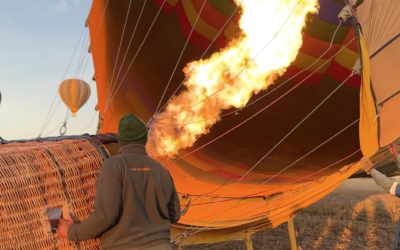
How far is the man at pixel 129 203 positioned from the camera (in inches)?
45.3

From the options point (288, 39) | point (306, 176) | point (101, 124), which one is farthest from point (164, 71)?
point (306, 176)

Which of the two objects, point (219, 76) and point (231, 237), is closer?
point (231, 237)

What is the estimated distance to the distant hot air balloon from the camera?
634cm

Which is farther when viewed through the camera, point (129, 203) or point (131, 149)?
point (131, 149)

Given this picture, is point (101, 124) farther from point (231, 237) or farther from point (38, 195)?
point (38, 195)

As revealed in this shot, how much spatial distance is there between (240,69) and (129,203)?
3.18 m

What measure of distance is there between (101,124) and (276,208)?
2.93 m

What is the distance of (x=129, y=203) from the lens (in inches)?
46.3

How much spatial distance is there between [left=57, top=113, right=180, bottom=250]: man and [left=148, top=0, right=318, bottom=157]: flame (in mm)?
2537

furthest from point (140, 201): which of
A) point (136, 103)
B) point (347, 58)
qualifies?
point (136, 103)

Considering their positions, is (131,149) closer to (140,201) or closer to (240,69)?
(140,201)

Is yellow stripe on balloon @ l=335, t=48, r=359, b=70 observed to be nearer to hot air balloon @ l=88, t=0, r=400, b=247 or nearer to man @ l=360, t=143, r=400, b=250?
hot air balloon @ l=88, t=0, r=400, b=247

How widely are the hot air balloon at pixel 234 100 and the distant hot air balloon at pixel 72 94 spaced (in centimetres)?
99

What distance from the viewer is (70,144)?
58.1 inches
